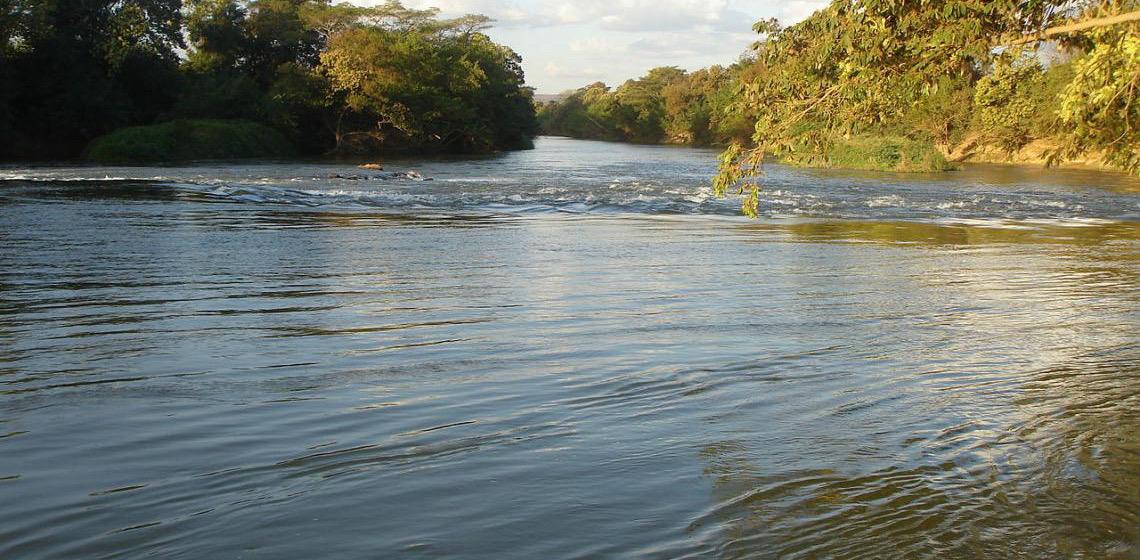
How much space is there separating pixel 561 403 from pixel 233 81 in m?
51.0

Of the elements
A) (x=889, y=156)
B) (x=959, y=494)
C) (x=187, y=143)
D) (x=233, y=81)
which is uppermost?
(x=233, y=81)

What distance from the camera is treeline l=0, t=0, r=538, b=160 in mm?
42688

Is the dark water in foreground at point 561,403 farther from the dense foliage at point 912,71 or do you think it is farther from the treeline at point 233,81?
the treeline at point 233,81

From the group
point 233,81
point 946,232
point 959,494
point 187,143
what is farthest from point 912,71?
point 233,81

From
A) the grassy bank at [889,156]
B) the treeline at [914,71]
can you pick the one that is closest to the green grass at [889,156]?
the grassy bank at [889,156]

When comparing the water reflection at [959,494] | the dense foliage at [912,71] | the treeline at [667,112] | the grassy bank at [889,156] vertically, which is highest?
the treeline at [667,112]

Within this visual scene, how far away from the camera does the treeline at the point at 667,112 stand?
98.8 metres

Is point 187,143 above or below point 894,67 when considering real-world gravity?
below

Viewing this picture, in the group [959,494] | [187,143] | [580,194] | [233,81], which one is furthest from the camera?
[233,81]

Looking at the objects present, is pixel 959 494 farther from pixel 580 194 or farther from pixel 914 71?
pixel 580 194

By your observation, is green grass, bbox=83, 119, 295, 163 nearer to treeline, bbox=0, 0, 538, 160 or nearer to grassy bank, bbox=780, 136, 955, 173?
treeline, bbox=0, 0, 538, 160

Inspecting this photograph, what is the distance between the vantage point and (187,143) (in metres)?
43.8

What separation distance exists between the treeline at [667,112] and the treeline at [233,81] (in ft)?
106

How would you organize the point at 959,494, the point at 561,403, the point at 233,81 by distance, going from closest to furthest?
the point at 959,494 → the point at 561,403 → the point at 233,81
